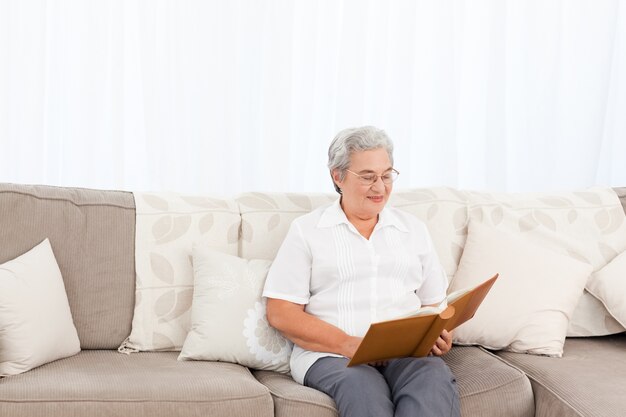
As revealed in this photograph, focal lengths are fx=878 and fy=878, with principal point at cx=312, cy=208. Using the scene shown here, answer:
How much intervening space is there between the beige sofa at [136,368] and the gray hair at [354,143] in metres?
0.36

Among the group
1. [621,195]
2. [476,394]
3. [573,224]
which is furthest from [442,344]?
[621,195]

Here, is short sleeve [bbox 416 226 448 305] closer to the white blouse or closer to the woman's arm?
the white blouse

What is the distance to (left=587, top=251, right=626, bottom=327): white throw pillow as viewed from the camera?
9.39 feet

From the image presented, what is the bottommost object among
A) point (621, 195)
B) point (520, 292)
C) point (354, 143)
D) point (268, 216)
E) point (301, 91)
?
point (520, 292)

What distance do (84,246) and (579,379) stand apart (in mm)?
1524

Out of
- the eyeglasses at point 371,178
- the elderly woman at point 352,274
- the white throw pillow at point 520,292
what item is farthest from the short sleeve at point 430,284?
→ the eyeglasses at point 371,178

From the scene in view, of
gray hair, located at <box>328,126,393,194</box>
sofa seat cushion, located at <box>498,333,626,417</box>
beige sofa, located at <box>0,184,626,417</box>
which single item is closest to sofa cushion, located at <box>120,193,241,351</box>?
beige sofa, located at <box>0,184,626,417</box>

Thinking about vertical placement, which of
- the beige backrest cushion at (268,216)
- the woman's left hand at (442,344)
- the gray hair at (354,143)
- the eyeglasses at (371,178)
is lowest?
the woman's left hand at (442,344)

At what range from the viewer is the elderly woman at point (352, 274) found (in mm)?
2469

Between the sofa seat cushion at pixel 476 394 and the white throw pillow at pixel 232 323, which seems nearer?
the sofa seat cushion at pixel 476 394

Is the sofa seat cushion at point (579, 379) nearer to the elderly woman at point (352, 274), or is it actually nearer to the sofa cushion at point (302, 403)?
the elderly woman at point (352, 274)

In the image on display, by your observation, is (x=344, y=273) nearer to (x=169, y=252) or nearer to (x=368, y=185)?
(x=368, y=185)

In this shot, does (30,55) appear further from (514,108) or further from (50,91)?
(514,108)

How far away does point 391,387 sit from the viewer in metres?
2.40
